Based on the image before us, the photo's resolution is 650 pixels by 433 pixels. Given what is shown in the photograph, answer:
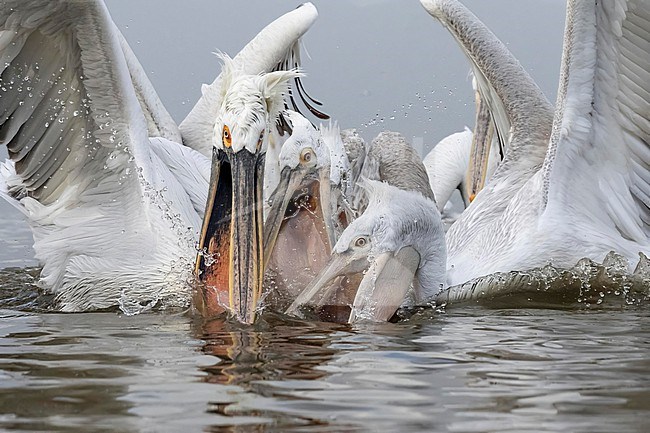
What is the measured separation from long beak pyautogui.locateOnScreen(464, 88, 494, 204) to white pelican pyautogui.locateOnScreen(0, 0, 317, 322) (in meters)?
2.38

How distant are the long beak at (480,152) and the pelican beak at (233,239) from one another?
329 cm

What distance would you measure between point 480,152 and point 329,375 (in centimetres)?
485

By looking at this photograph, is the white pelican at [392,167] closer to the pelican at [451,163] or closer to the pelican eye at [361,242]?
the pelican eye at [361,242]

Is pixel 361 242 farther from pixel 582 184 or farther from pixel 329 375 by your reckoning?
pixel 329 375

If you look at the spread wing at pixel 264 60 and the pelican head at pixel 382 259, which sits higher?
the spread wing at pixel 264 60

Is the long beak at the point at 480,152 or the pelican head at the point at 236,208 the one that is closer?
the pelican head at the point at 236,208

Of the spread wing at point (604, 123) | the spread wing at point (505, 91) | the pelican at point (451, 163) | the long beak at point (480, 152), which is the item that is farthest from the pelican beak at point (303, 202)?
the pelican at point (451, 163)

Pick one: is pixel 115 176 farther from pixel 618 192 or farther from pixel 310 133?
pixel 618 192

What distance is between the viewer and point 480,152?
7.64m

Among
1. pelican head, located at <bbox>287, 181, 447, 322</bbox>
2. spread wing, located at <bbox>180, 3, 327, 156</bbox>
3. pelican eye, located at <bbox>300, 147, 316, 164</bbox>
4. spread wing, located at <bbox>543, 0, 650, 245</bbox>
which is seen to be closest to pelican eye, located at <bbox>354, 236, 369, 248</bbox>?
pelican head, located at <bbox>287, 181, 447, 322</bbox>

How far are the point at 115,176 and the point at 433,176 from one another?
4.82 m

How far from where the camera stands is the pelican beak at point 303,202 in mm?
4984

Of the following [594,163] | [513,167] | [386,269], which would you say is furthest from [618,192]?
[386,269]

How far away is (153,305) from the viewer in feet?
16.0
